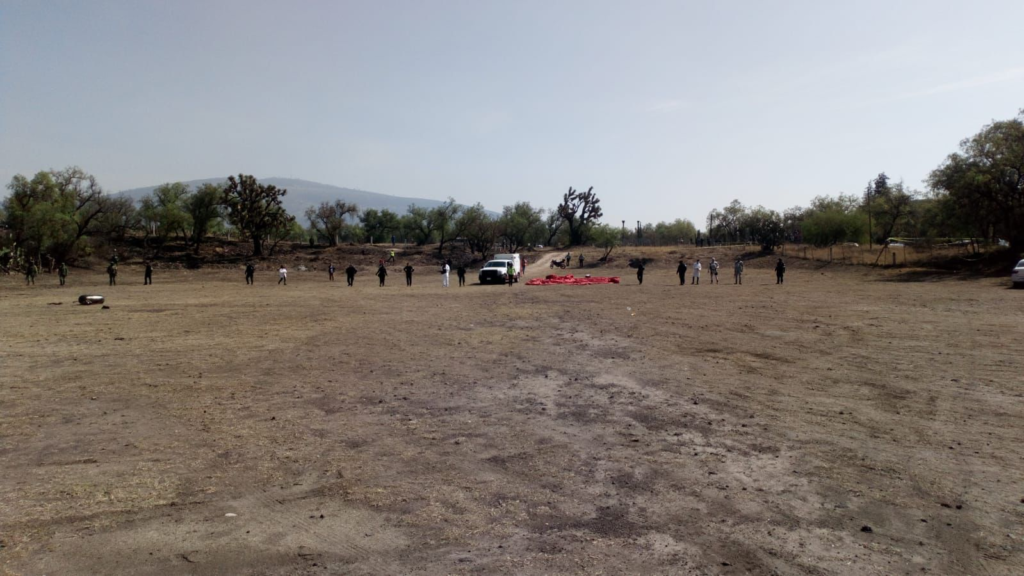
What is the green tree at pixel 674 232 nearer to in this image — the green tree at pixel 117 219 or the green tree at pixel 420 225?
the green tree at pixel 420 225

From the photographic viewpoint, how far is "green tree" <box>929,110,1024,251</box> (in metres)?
40.3

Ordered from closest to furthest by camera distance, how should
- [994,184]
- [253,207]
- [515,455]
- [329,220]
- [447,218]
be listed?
[515,455]
[994,184]
[253,207]
[329,220]
[447,218]

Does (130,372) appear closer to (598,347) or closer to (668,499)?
(598,347)

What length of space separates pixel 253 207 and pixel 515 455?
60445 millimetres

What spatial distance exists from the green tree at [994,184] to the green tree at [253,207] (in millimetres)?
54037

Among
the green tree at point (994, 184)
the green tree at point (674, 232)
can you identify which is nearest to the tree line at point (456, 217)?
the green tree at point (994, 184)

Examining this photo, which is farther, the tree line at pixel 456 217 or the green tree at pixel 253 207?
the green tree at pixel 253 207

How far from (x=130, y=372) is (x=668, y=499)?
10.1m

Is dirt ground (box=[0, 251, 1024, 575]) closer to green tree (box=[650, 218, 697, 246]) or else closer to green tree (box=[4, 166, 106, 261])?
green tree (box=[4, 166, 106, 261])

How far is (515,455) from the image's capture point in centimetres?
680

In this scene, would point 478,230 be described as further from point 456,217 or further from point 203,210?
point 203,210

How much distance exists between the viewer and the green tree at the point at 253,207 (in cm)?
6059

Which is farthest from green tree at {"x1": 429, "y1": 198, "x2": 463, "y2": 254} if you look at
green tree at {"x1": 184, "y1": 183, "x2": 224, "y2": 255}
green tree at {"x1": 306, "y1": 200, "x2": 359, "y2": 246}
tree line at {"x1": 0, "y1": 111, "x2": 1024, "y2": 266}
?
green tree at {"x1": 184, "y1": 183, "x2": 224, "y2": 255}

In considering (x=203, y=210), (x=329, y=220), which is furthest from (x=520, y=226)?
(x=203, y=210)
